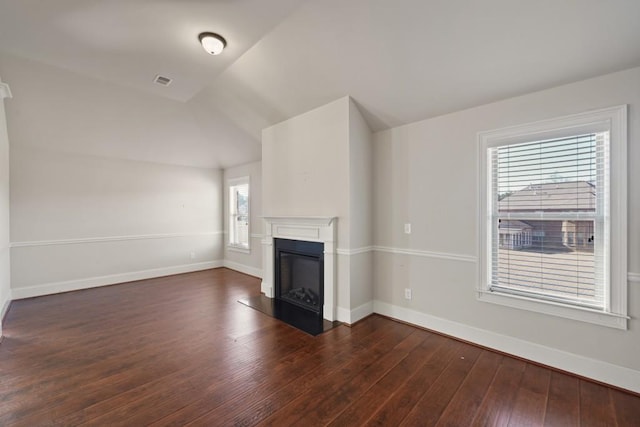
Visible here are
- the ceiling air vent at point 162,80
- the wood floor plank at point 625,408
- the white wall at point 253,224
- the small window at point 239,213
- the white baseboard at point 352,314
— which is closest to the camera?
the wood floor plank at point 625,408

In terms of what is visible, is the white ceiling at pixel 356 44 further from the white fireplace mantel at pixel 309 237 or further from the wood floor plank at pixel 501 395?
the wood floor plank at pixel 501 395

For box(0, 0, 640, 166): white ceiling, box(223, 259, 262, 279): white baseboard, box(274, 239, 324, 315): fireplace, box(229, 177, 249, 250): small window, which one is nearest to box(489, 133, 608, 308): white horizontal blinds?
box(0, 0, 640, 166): white ceiling

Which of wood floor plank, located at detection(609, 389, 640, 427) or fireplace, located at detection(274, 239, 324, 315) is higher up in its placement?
fireplace, located at detection(274, 239, 324, 315)

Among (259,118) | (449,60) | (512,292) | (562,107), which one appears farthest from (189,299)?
(562,107)

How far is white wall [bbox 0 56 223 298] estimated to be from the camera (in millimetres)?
3838

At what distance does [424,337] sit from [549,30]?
2948 mm

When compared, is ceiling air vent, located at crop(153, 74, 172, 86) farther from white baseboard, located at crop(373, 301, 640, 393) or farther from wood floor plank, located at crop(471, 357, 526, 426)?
wood floor plank, located at crop(471, 357, 526, 426)

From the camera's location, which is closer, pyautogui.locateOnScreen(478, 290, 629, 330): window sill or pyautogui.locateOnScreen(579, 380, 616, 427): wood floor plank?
pyautogui.locateOnScreen(579, 380, 616, 427): wood floor plank

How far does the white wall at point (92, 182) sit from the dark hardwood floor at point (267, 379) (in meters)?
1.56

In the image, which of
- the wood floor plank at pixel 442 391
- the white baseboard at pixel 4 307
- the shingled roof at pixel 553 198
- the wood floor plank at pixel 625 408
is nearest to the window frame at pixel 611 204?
the shingled roof at pixel 553 198

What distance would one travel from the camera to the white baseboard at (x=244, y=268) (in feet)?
18.3

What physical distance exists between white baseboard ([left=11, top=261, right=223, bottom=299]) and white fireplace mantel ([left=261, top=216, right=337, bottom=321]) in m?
2.71

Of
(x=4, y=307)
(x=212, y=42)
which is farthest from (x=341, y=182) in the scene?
(x=4, y=307)

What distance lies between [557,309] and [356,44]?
3.04m
